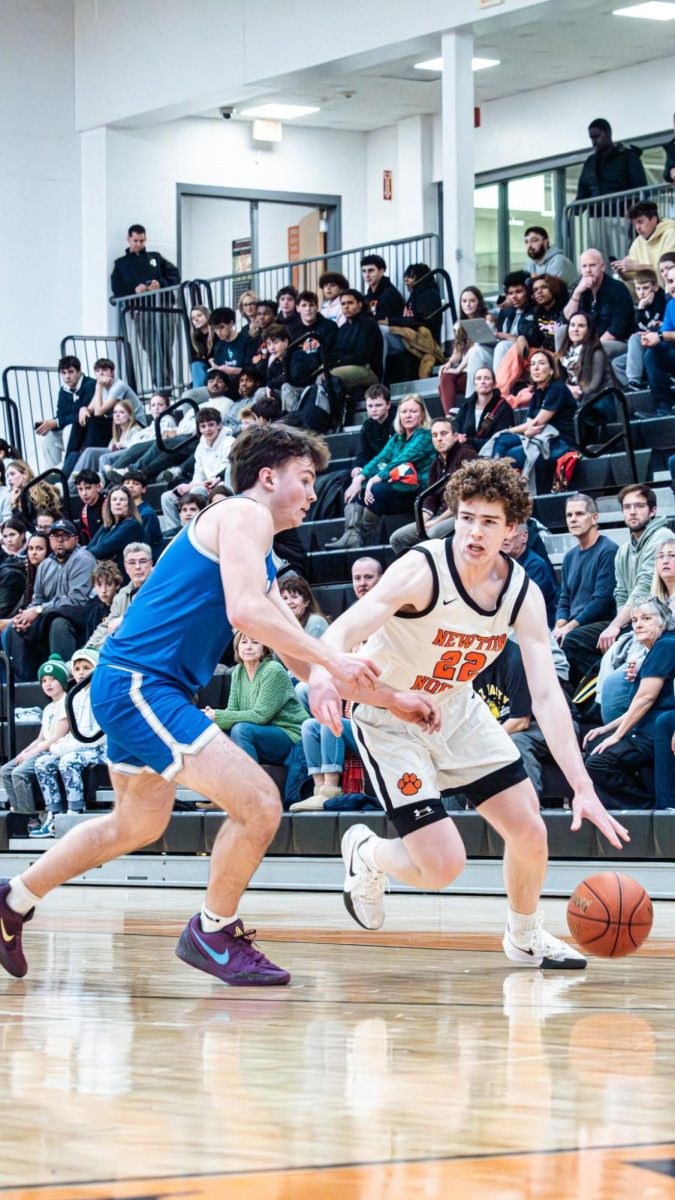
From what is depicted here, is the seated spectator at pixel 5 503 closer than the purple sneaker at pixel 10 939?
No

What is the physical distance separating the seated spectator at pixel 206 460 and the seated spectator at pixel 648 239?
3.52m

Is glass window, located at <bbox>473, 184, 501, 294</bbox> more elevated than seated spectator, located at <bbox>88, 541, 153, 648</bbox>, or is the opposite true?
glass window, located at <bbox>473, 184, 501, 294</bbox>

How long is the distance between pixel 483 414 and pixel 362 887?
7.11 meters

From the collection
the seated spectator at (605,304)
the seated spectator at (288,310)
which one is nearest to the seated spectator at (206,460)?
the seated spectator at (288,310)

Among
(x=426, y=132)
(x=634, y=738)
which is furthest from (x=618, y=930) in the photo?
(x=426, y=132)

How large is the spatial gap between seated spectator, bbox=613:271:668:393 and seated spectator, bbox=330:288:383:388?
245 centimetres

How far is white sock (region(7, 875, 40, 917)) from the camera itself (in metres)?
5.19

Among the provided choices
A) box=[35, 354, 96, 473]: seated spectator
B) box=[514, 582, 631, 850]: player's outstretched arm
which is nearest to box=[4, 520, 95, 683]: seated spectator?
box=[35, 354, 96, 473]: seated spectator

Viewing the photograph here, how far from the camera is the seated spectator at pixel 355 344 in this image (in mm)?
15031

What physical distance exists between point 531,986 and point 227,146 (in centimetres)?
1841

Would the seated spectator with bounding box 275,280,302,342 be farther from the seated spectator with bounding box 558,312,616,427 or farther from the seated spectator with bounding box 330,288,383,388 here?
the seated spectator with bounding box 558,312,616,427

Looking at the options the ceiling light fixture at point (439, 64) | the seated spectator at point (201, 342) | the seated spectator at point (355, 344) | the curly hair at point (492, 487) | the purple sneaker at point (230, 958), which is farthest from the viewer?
the ceiling light fixture at point (439, 64)

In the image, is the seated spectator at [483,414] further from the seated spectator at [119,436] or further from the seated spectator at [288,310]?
the seated spectator at [119,436]

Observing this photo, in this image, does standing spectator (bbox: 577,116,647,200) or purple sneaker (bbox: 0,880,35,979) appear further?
standing spectator (bbox: 577,116,647,200)
